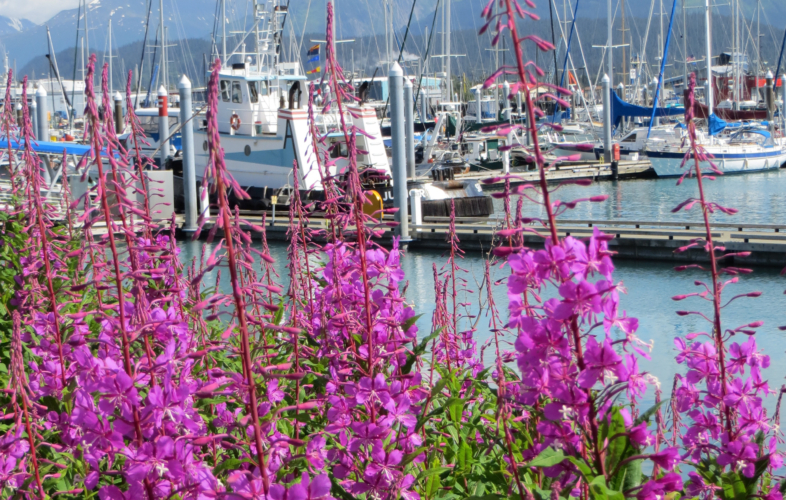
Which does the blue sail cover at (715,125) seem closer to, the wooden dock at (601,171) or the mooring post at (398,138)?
the wooden dock at (601,171)

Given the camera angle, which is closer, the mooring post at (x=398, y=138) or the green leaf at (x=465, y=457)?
the green leaf at (x=465, y=457)

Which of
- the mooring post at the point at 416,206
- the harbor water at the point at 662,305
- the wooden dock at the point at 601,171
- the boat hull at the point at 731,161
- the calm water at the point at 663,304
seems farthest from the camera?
the boat hull at the point at 731,161

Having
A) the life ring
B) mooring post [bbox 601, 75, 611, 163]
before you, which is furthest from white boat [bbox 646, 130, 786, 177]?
the life ring

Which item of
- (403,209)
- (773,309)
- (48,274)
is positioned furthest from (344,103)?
(403,209)

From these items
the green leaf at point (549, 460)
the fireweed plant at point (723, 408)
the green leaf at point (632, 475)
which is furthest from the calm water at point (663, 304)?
the green leaf at point (549, 460)

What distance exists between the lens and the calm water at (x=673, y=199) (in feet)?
81.9

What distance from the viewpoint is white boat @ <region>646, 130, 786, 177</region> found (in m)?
38.6

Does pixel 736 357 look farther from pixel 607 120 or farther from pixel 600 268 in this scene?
pixel 607 120

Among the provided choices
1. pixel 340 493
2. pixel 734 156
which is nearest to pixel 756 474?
pixel 340 493

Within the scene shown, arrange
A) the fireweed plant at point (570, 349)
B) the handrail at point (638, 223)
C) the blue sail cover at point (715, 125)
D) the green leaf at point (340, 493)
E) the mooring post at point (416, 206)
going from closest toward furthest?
1. the fireweed plant at point (570, 349)
2. the green leaf at point (340, 493)
3. the handrail at point (638, 223)
4. the mooring post at point (416, 206)
5. the blue sail cover at point (715, 125)

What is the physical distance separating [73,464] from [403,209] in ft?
48.4

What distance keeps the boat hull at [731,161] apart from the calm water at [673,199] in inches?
16.9

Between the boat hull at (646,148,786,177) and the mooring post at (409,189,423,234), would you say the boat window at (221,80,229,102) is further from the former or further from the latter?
the boat hull at (646,148,786,177)

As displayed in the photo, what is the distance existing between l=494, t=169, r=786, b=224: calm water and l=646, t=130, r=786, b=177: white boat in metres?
0.49
